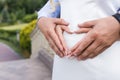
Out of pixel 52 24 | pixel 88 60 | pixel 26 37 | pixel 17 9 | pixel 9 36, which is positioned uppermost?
pixel 52 24

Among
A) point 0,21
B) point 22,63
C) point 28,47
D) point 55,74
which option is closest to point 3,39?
point 0,21

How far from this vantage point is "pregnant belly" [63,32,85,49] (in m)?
1.14

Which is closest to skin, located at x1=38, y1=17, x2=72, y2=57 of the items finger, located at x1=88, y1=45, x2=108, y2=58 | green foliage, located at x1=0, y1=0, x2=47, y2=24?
finger, located at x1=88, y1=45, x2=108, y2=58

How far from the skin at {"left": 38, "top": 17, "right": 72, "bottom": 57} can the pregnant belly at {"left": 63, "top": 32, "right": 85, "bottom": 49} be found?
1 centimetres

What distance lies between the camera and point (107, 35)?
1.08 m

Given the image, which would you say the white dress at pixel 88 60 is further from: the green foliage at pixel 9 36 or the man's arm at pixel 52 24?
the green foliage at pixel 9 36

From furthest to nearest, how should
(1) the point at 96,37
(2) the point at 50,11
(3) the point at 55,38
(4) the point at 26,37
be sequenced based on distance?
(4) the point at 26,37 → (2) the point at 50,11 → (3) the point at 55,38 → (1) the point at 96,37

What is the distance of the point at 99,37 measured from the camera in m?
1.08

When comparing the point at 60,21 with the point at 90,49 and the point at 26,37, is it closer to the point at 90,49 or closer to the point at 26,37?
the point at 90,49

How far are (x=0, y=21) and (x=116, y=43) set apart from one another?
21220mm

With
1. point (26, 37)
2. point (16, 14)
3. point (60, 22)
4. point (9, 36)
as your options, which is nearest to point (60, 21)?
point (60, 22)

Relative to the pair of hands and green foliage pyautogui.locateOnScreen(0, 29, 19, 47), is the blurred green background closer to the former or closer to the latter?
green foliage pyautogui.locateOnScreen(0, 29, 19, 47)

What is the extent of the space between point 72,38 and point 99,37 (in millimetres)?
115

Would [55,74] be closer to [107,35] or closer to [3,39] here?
[107,35]
